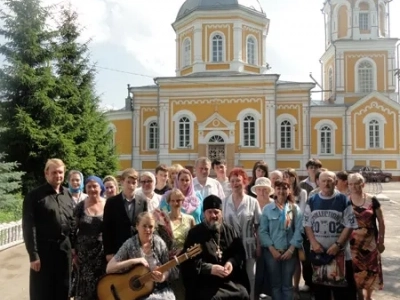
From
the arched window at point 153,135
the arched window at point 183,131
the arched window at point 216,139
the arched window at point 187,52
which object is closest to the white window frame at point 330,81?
the arched window at point 216,139

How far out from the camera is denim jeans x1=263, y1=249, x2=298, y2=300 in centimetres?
495

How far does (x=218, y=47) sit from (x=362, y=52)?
34.7 ft

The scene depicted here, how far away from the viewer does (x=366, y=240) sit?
511 centimetres

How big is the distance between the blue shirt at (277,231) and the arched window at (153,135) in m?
25.3

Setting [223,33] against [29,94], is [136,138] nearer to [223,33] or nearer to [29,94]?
[223,33]

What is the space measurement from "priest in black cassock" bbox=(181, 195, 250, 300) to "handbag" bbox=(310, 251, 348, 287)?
91 centimetres

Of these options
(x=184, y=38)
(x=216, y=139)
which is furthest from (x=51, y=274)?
(x=184, y=38)

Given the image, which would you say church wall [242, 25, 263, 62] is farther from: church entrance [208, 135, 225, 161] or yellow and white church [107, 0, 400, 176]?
church entrance [208, 135, 225, 161]

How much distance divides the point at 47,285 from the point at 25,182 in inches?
387

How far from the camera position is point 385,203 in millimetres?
17422

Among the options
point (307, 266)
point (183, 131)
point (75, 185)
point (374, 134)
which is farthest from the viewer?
point (374, 134)

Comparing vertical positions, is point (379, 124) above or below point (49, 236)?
above

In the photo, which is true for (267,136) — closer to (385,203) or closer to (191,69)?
(191,69)

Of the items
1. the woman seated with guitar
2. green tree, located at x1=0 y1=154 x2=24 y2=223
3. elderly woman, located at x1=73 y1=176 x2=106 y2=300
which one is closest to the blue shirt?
the woman seated with guitar
